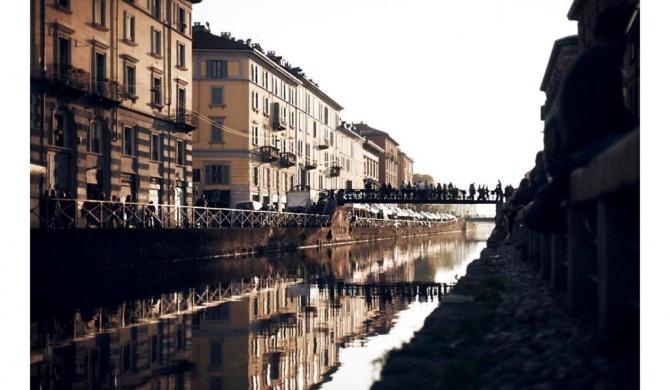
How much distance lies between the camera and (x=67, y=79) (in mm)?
30703

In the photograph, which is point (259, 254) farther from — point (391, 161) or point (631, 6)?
point (391, 161)

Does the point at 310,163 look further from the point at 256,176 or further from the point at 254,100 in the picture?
the point at 256,176

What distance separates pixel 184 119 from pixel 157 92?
2.54 m

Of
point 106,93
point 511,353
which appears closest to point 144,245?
point 106,93

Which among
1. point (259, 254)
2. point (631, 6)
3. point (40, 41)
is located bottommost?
point (259, 254)

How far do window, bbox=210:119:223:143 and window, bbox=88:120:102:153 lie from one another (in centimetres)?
2317

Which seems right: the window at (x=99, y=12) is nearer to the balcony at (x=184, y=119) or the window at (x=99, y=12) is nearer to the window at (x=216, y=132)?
the balcony at (x=184, y=119)

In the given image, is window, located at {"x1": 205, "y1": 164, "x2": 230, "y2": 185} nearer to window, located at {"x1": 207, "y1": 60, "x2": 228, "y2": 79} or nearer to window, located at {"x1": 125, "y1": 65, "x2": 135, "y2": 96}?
window, located at {"x1": 207, "y1": 60, "x2": 228, "y2": 79}

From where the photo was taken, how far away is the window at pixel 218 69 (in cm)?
5862

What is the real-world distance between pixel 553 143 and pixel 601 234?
1.20 meters

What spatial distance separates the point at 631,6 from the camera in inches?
199

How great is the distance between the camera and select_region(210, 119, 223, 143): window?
189ft
